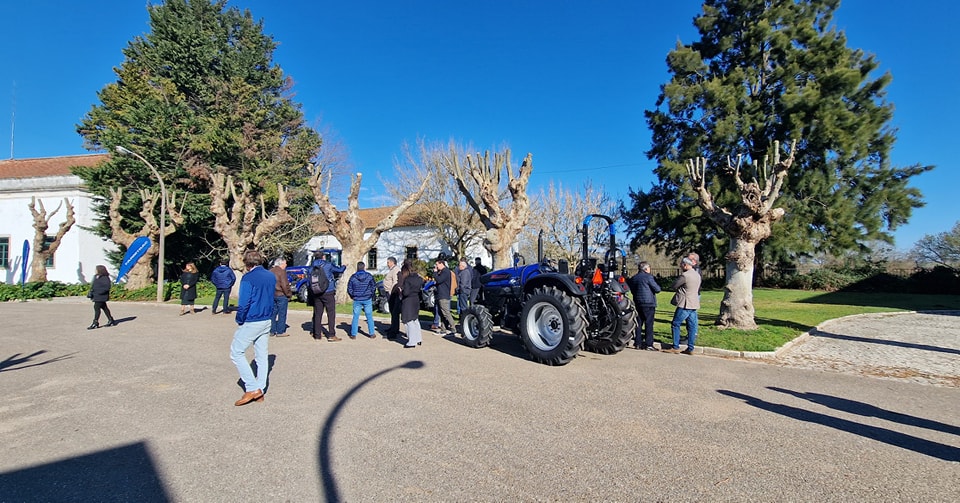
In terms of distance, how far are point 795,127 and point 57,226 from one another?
41.5 meters

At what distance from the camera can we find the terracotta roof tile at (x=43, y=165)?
3030cm

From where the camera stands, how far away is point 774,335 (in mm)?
10039

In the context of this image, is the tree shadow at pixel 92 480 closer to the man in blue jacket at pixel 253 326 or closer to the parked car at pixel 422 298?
the man in blue jacket at pixel 253 326

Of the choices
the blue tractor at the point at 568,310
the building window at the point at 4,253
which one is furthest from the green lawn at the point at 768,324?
the building window at the point at 4,253

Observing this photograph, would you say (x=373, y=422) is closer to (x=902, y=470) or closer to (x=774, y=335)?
(x=902, y=470)

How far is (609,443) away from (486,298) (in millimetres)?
5527

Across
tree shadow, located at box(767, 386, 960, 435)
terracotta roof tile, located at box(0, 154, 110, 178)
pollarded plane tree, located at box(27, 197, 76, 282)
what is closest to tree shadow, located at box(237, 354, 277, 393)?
tree shadow, located at box(767, 386, 960, 435)

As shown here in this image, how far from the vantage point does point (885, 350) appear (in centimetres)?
907

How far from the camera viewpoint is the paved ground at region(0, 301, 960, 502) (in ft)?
11.2

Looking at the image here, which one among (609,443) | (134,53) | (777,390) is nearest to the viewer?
(609,443)

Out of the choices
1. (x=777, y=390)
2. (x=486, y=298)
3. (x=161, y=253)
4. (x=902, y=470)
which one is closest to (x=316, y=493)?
(x=902, y=470)

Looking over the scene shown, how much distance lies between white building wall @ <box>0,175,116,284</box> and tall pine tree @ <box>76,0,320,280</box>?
3.14 metres

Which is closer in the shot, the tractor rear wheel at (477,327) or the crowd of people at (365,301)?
the crowd of people at (365,301)

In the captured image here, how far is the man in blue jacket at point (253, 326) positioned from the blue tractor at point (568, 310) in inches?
152
